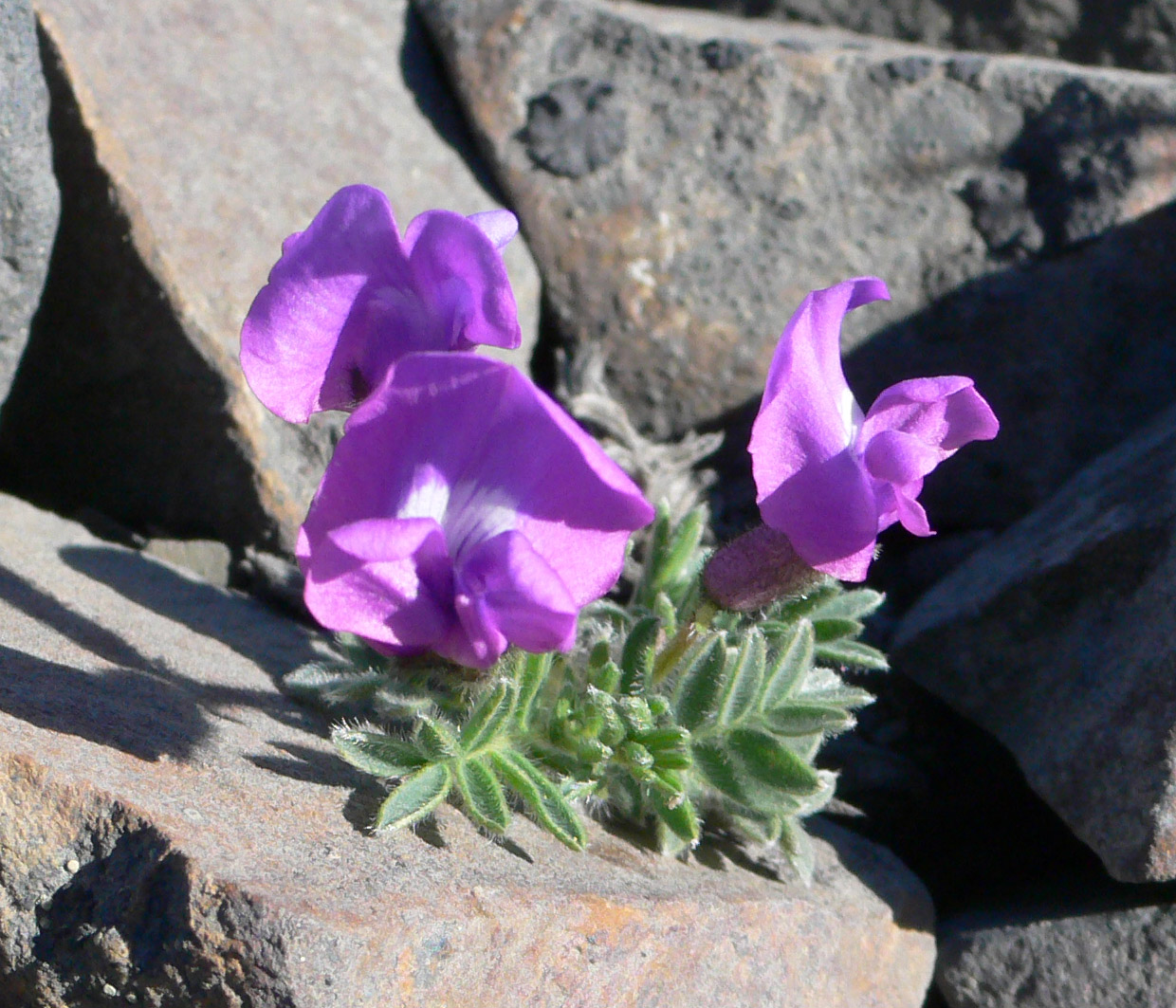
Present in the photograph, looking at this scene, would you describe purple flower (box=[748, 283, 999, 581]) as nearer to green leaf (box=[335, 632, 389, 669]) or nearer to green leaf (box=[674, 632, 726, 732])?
green leaf (box=[674, 632, 726, 732])

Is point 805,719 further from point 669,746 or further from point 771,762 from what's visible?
point 669,746

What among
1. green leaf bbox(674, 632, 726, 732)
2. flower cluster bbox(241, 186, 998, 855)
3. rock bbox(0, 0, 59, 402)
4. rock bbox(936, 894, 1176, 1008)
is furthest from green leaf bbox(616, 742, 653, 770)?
rock bbox(0, 0, 59, 402)

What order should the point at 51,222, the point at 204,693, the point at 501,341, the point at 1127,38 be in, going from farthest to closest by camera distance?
1. the point at 1127,38
2. the point at 51,222
3. the point at 204,693
4. the point at 501,341

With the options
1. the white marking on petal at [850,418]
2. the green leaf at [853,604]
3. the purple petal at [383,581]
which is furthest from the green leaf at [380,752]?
the green leaf at [853,604]

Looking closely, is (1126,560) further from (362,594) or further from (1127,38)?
(1127,38)

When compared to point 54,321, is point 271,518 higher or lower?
lower

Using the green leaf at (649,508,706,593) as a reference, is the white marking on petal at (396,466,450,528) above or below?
above

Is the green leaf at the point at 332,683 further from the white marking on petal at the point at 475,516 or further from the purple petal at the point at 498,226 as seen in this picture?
the purple petal at the point at 498,226

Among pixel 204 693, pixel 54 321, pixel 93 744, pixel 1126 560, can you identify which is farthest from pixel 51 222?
pixel 1126 560
